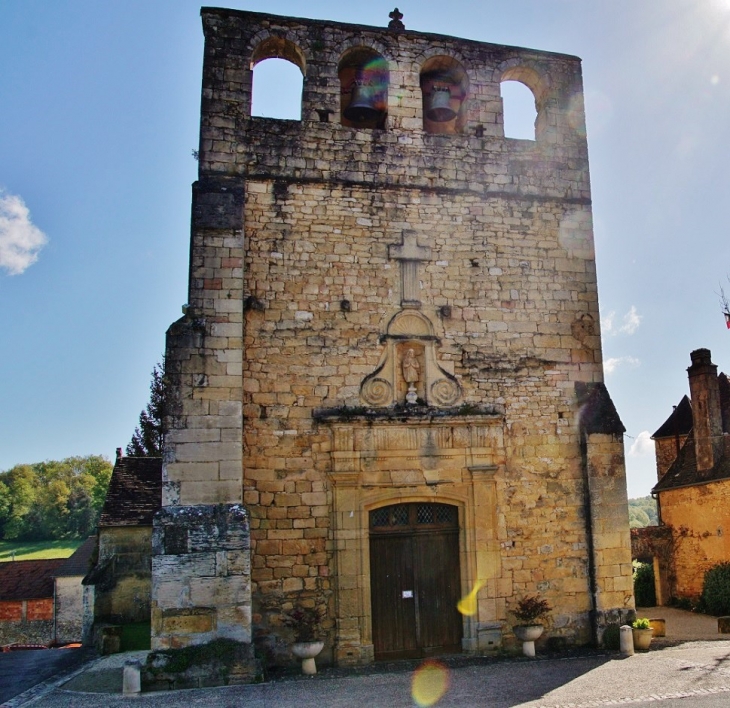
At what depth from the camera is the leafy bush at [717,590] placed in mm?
15758

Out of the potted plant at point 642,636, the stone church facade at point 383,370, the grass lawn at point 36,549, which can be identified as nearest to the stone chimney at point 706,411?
the stone church facade at point 383,370

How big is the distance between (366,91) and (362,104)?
28 cm

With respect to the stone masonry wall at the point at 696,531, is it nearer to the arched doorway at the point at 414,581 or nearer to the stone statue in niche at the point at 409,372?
the arched doorway at the point at 414,581

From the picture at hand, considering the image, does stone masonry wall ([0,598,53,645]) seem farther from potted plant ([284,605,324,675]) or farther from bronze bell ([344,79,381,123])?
bronze bell ([344,79,381,123])

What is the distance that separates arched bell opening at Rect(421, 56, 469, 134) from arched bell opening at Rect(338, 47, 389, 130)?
0.69 m

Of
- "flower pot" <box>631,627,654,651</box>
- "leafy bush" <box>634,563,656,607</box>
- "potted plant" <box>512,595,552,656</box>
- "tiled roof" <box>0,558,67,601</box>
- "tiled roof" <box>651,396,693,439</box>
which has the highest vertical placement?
"tiled roof" <box>651,396,693,439</box>

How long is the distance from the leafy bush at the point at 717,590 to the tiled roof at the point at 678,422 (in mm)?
6256

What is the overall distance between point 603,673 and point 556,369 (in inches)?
157

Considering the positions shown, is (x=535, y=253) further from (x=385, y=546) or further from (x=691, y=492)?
(x=691, y=492)

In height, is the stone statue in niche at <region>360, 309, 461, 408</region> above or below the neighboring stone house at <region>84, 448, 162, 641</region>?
above

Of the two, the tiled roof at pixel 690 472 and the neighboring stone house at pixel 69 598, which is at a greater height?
the tiled roof at pixel 690 472

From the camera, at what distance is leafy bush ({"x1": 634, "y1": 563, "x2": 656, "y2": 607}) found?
61.0ft

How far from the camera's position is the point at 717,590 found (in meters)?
16.0

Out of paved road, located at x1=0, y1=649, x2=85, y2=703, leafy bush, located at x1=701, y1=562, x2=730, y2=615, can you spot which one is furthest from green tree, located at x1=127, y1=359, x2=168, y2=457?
leafy bush, located at x1=701, y1=562, x2=730, y2=615
